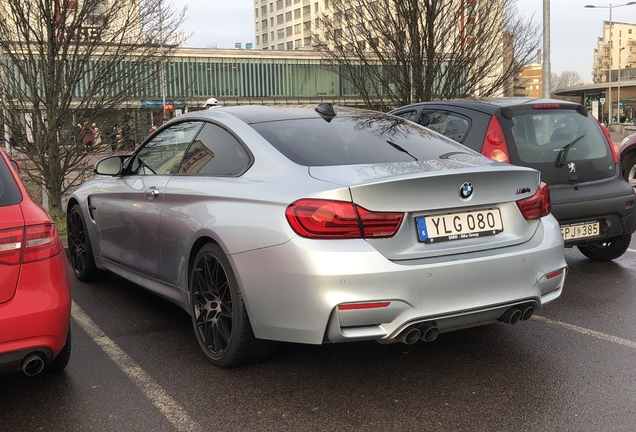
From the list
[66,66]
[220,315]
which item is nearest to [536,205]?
[220,315]

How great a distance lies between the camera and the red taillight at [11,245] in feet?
10.5

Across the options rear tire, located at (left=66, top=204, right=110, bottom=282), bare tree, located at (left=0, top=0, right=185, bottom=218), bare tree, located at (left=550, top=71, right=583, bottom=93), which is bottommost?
rear tire, located at (left=66, top=204, right=110, bottom=282)

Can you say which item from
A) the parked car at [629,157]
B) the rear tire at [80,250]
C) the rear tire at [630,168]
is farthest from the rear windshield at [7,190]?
the rear tire at [630,168]

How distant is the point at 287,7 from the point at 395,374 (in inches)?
4874

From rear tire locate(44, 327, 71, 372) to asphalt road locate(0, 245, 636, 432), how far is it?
0.19 ft

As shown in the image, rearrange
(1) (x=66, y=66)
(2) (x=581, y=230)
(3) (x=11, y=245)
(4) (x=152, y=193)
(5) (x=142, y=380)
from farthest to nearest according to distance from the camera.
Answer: (1) (x=66, y=66) → (2) (x=581, y=230) → (4) (x=152, y=193) → (5) (x=142, y=380) → (3) (x=11, y=245)

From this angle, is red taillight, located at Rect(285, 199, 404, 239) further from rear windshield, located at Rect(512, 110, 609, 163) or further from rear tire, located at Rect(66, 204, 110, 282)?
rear tire, located at Rect(66, 204, 110, 282)

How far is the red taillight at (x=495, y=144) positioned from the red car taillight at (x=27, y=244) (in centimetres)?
365

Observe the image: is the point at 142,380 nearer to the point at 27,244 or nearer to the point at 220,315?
the point at 220,315

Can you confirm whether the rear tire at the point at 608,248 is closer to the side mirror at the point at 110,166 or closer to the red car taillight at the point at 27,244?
the side mirror at the point at 110,166

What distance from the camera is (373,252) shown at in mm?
3336

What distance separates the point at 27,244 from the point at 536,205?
2.61 metres

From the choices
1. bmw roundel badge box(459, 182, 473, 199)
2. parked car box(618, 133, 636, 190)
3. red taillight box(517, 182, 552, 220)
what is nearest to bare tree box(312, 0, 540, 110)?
parked car box(618, 133, 636, 190)

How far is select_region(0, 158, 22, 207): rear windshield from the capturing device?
11.1 feet
